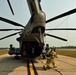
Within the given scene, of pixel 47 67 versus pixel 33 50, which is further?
pixel 33 50

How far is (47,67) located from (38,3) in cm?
438

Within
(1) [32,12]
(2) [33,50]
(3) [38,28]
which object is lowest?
(2) [33,50]

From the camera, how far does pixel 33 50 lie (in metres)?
18.9

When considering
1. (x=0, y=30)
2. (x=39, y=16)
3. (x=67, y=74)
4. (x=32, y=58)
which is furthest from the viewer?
(x=32, y=58)

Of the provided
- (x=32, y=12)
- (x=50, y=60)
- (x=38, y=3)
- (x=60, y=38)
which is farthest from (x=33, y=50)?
(x=38, y=3)

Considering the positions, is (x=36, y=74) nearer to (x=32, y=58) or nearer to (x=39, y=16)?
(x=39, y=16)

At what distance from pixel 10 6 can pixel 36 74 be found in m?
4.32

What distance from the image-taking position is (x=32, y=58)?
19328mm

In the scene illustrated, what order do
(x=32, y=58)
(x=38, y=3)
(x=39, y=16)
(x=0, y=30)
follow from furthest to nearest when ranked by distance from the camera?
(x=32, y=58), (x=0, y=30), (x=39, y=16), (x=38, y=3)

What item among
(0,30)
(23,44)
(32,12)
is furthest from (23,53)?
(32,12)

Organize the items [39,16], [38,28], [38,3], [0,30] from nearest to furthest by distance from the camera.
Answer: [38,3], [39,16], [38,28], [0,30]

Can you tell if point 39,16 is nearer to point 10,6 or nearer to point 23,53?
point 10,6

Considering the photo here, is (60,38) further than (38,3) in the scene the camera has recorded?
Yes

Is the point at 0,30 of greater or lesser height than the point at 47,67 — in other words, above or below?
above
